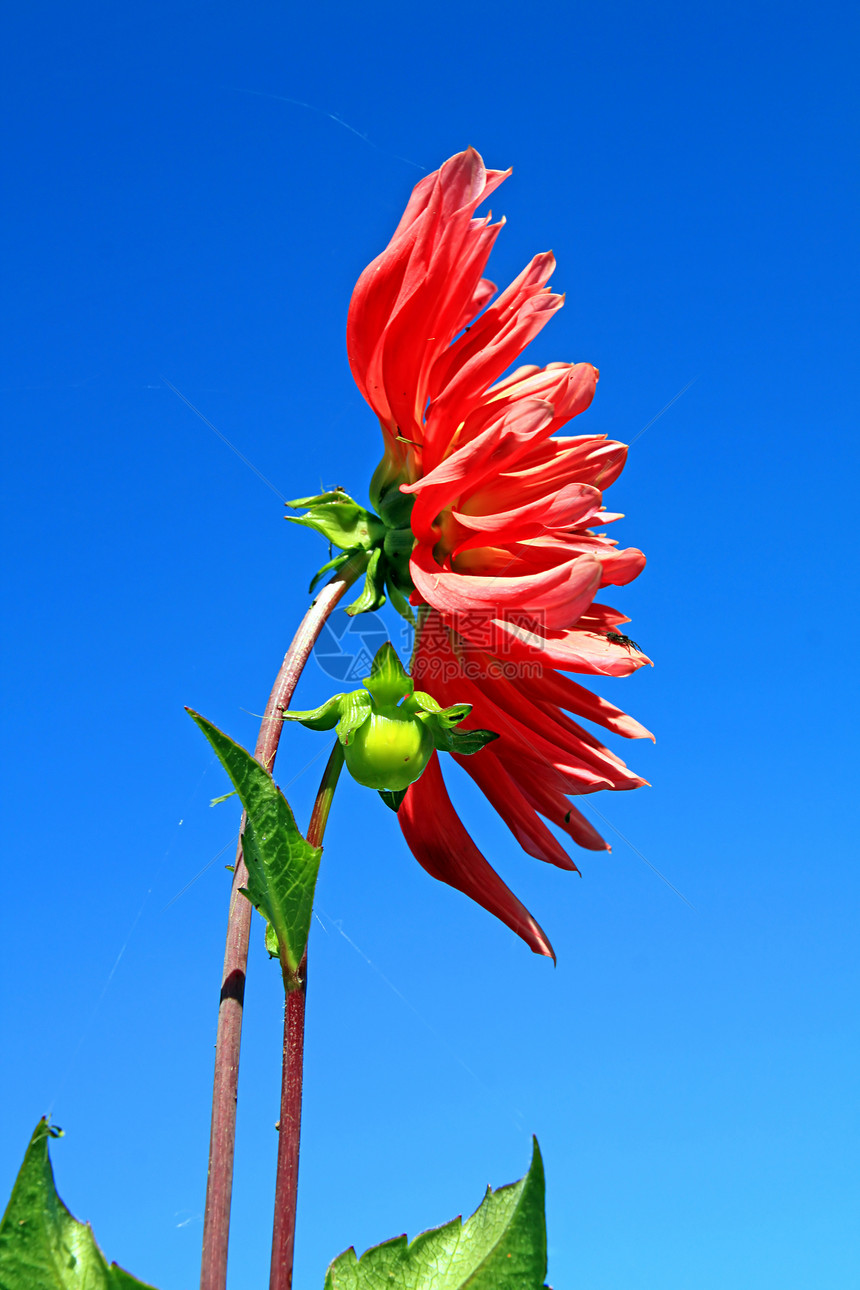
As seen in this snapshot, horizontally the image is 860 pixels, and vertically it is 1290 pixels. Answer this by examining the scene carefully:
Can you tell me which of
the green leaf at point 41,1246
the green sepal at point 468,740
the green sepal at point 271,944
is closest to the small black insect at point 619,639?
the green sepal at point 468,740

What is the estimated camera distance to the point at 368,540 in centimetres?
171

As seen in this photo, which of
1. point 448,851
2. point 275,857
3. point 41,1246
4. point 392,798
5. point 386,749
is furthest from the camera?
point 448,851

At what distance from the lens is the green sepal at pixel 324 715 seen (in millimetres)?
1452

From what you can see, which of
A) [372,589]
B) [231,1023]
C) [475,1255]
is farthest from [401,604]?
[475,1255]

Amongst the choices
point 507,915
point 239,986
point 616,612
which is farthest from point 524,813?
point 239,986

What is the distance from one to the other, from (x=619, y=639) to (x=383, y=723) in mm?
533

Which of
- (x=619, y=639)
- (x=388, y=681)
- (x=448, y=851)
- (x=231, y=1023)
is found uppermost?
(x=619, y=639)

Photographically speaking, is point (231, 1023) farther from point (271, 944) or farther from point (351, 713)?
point (351, 713)

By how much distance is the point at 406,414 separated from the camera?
1801 millimetres

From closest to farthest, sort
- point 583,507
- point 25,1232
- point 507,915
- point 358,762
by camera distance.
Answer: point 25,1232 → point 358,762 → point 583,507 → point 507,915

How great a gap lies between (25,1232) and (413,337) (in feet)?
4.58

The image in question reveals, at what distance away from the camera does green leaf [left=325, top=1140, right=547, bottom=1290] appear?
1261mm

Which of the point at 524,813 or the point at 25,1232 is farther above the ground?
the point at 524,813

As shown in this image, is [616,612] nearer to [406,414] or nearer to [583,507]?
[583,507]
